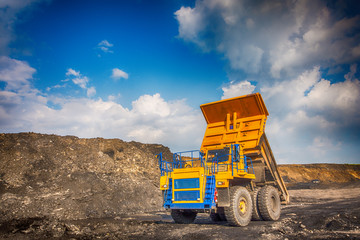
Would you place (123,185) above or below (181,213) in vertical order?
above

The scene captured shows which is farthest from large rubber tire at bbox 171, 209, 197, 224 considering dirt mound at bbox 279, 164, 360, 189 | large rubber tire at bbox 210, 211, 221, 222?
dirt mound at bbox 279, 164, 360, 189

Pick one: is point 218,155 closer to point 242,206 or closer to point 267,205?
point 242,206

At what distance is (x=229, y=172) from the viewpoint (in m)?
8.19

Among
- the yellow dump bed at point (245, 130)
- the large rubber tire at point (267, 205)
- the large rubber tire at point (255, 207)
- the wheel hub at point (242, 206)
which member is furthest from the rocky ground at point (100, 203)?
the yellow dump bed at point (245, 130)

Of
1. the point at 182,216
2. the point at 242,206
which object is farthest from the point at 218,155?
the point at 182,216

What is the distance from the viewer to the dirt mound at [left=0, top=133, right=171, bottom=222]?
43.5 feet

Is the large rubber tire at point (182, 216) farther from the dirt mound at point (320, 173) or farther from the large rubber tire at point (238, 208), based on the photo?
the dirt mound at point (320, 173)

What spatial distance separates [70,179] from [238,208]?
1182 cm

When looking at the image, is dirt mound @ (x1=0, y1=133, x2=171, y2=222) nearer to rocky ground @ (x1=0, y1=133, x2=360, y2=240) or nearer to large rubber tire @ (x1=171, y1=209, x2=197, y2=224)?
rocky ground @ (x1=0, y1=133, x2=360, y2=240)

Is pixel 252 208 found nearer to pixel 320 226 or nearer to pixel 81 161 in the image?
pixel 320 226

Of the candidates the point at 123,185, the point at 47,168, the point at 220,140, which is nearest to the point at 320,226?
the point at 220,140

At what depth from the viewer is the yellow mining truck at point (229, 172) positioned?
26.8 feet

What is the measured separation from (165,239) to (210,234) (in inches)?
48.9

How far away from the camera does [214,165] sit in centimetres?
888
